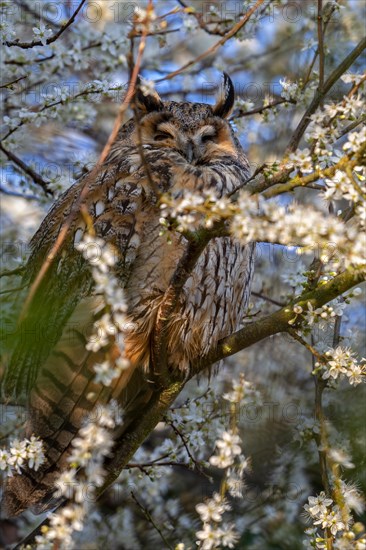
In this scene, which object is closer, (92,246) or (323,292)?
(92,246)

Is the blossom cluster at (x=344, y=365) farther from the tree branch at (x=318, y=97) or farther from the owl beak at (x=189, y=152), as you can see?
the owl beak at (x=189, y=152)

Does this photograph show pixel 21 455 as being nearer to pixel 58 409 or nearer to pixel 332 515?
pixel 58 409

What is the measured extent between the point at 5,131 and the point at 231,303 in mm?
1171

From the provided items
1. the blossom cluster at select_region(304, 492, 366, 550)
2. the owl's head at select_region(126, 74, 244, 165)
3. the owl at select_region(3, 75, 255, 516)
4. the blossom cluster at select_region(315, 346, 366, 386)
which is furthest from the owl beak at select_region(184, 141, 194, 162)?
the blossom cluster at select_region(304, 492, 366, 550)

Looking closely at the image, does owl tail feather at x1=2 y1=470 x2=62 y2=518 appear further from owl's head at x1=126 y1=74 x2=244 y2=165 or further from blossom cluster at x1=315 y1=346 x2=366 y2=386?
owl's head at x1=126 y1=74 x2=244 y2=165

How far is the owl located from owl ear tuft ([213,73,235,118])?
563 millimetres

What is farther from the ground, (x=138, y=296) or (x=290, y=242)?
(x=138, y=296)

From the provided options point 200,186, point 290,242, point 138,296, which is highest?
point 200,186

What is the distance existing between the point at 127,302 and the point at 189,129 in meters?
0.76

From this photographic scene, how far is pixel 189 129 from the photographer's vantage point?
9.11 ft

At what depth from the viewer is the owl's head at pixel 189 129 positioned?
2.73 meters

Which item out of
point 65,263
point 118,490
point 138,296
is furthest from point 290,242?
point 118,490

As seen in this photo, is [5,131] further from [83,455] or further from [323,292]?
[83,455]

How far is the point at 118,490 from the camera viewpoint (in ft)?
10.8
